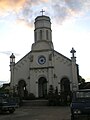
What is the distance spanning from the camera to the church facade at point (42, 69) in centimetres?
4341

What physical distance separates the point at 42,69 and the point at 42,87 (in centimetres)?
359

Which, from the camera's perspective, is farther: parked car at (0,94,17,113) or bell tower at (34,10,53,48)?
bell tower at (34,10,53,48)

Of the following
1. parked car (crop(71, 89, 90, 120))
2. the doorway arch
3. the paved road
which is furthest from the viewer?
the doorway arch

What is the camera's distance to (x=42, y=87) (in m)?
45.7

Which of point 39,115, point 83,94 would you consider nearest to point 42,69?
point 39,115

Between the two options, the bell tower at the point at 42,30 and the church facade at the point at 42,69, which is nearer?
the church facade at the point at 42,69

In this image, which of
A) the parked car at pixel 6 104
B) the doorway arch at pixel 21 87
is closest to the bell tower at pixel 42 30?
the doorway arch at pixel 21 87

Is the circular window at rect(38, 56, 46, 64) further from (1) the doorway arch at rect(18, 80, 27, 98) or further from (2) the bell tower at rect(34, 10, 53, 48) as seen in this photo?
(1) the doorway arch at rect(18, 80, 27, 98)

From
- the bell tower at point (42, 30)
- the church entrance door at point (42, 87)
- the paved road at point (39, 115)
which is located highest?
the bell tower at point (42, 30)

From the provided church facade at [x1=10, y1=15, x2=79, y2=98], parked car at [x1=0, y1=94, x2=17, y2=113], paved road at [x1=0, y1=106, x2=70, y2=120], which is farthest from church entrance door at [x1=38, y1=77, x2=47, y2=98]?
parked car at [x1=0, y1=94, x2=17, y2=113]

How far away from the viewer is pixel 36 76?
4409 cm

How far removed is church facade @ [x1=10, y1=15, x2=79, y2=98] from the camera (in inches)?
1709

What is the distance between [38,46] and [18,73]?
5.97 meters

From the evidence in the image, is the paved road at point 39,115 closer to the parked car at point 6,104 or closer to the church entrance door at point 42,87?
the parked car at point 6,104
